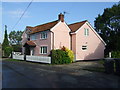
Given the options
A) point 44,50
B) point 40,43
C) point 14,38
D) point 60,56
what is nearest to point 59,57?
point 60,56

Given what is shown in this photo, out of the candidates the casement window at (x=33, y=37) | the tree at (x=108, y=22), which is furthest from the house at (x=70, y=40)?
the tree at (x=108, y=22)

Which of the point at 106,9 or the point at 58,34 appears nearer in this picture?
the point at 58,34

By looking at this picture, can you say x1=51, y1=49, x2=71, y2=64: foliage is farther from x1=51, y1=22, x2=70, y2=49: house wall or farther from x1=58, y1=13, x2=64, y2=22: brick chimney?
x1=58, y1=13, x2=64, y2=22: brick chimney

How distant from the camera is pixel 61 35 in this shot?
26203 mm

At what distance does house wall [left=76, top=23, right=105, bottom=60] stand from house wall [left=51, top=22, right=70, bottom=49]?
2007mm

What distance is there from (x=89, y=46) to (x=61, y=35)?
573 cm

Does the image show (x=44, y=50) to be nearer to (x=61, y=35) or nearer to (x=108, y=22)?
(x=61, y=35)

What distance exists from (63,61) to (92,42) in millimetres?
9268

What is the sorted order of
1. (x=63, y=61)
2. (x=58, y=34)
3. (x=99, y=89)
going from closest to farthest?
(x=99, y=89) < (x=63, y=61) < (x=58, y=34)

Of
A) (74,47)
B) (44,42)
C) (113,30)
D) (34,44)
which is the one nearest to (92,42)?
(74,47)

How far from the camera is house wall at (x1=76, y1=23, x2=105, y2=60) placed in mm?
26266

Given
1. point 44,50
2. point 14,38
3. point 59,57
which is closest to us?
point 59,57

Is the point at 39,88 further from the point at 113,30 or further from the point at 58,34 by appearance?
the point at 113,30

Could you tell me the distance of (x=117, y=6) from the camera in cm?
4459
